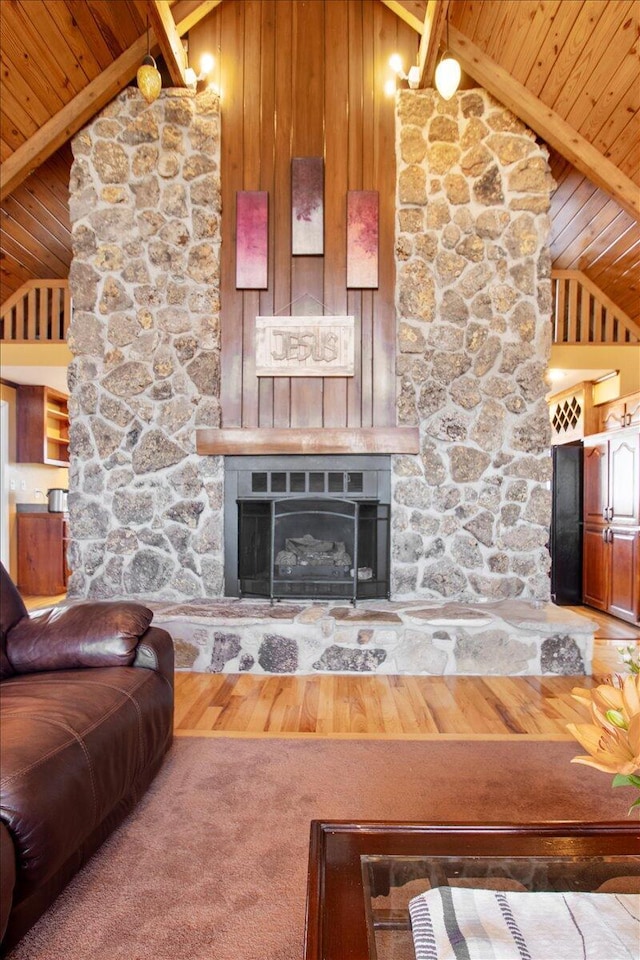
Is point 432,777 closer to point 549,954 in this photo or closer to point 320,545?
point 549,954

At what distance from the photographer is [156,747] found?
1.87m

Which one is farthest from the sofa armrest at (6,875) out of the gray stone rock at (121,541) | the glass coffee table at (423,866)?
the gray stone rock at (121,541)

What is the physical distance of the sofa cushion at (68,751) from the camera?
3.79 ft

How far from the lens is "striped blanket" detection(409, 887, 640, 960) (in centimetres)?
80

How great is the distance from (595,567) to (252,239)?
423cm

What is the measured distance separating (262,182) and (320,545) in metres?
2.48

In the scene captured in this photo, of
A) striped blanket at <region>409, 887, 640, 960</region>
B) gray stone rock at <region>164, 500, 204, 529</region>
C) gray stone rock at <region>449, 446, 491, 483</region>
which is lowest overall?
striped blanket at <region>409, 887, 640, 960</region>

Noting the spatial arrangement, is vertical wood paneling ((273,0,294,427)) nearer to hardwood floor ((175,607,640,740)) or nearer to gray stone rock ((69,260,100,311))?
gray stone rock ((69,260,100,311))

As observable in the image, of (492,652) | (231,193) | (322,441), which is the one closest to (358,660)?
(492,652)

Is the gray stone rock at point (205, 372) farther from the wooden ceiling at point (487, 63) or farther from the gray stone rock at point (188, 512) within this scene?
the wooden ceiling at point (487, 63)

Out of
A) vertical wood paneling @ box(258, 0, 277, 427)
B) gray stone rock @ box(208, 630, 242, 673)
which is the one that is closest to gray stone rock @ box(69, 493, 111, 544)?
gray stone rock @ box(208, 630, 242, 673)

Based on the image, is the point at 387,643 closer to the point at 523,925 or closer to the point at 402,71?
the point at 523,925

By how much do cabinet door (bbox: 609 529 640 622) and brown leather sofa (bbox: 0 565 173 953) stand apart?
4.07 meters

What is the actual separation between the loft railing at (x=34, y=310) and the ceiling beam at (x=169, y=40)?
227 cm
